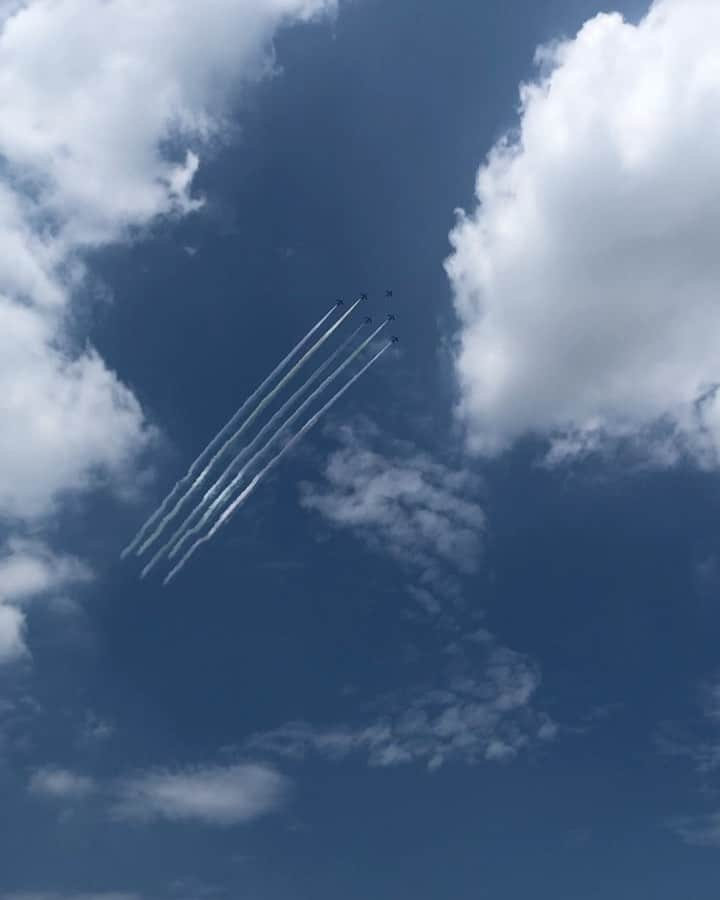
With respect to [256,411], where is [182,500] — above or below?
below

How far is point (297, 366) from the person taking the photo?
200 metres

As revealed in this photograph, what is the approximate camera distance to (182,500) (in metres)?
199

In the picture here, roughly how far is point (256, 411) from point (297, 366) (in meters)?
21.0

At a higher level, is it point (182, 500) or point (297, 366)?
point (297, 366)

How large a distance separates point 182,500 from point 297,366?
6106 cm

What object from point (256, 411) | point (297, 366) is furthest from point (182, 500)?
point (297, 366)

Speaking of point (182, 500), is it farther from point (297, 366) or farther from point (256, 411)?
point (297, 366)

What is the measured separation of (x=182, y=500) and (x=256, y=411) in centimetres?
4007

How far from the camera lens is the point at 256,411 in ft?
651
